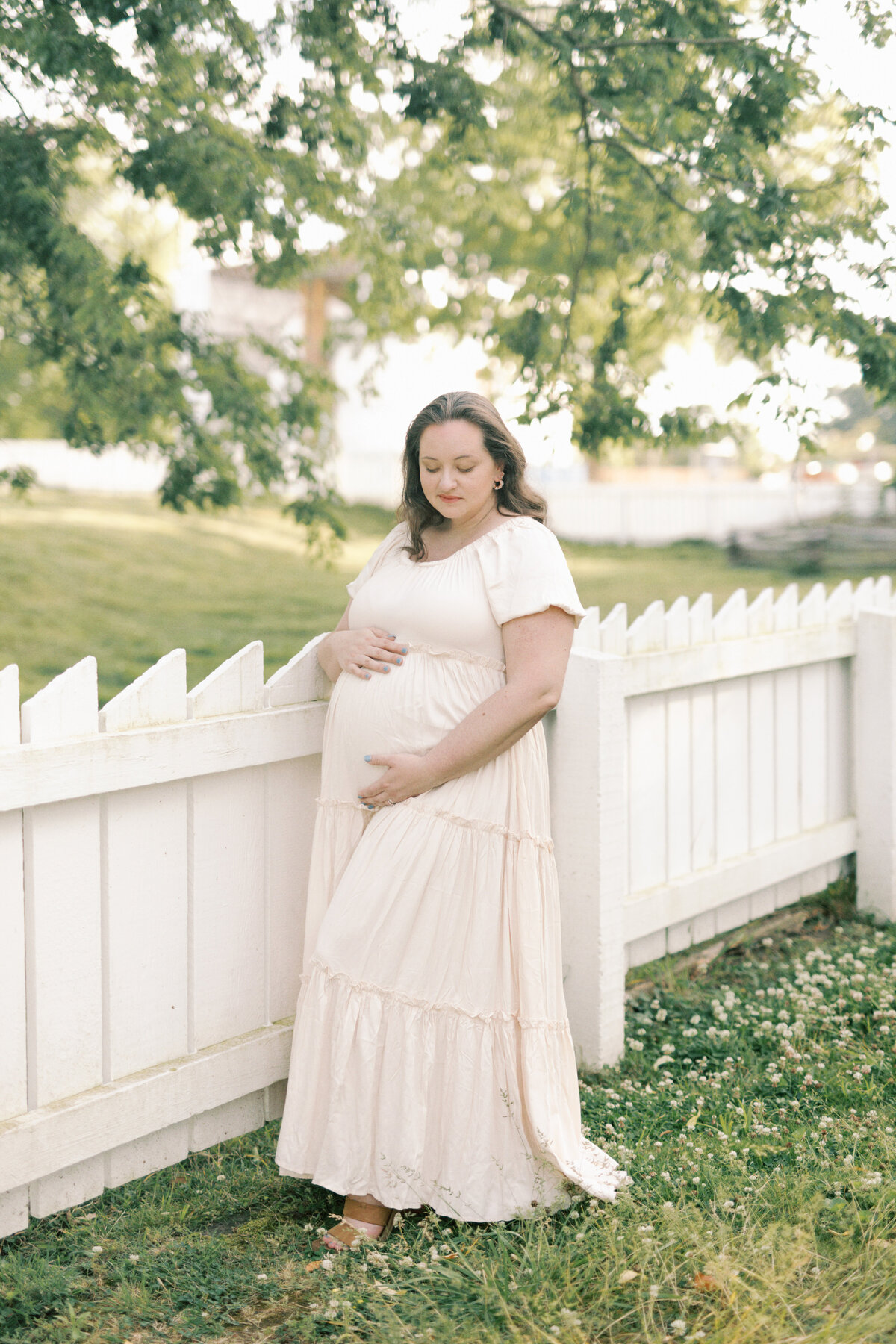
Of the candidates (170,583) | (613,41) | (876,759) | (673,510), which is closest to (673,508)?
(673,510)

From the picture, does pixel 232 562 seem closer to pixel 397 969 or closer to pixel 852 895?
pixel 852 895

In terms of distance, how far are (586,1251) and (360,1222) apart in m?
0.53

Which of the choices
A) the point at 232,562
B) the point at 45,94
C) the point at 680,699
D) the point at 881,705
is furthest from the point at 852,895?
the point at 232,562

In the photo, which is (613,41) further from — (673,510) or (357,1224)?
(673,510)

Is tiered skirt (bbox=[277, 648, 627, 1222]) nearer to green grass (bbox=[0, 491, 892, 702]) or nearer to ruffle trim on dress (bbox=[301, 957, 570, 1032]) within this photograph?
ruffle trim on dress (bbox=[301, 957, 570, 1032])

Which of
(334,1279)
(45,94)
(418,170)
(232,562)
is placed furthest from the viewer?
(232,562)

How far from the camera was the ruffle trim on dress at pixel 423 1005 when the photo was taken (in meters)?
2.77

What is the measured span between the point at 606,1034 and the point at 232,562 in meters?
10.5

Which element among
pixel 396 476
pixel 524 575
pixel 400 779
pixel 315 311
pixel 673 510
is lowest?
pixel 400 779

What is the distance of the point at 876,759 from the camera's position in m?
5.24

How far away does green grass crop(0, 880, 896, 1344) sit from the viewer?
2.32 m

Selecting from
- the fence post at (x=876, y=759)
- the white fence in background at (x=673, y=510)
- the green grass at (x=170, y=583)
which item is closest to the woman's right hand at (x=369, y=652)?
the fence post at (x=876, y=759)

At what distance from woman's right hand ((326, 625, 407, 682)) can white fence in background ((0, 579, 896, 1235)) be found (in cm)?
22

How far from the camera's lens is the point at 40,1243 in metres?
2.59
